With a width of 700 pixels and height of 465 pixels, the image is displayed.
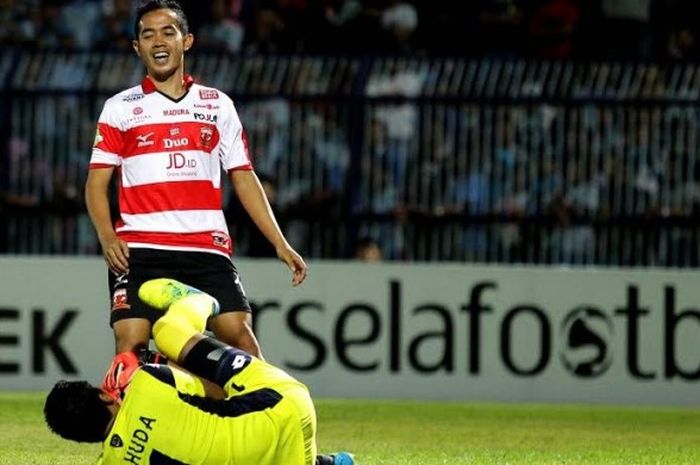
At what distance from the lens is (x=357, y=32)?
1861 centimetres

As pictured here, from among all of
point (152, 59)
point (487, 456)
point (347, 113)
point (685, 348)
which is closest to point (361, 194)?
point (347, 113)

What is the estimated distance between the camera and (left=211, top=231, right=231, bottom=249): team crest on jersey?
9414 mm

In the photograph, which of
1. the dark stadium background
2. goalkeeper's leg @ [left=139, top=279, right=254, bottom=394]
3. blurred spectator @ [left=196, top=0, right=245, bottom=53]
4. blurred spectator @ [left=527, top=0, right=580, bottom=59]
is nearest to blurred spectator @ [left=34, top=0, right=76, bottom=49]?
blurred spectator @ [left=196, top=0, right=245, bottom=53]

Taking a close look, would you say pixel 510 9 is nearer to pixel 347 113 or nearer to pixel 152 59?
pixel 347 113

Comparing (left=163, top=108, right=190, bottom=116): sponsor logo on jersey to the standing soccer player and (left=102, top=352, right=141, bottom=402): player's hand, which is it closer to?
the standing soccer player

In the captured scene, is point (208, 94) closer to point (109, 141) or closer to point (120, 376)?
point (109, 141)

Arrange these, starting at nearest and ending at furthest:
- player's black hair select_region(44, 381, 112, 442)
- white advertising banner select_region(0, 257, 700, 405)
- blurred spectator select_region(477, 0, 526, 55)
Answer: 1. player's black hair select_region(44, 381, 112, 442)
2. white advertising banner select_region(0, 257, 700, 405)
3. blurred spectator select_region(477, 0, 526, 55)

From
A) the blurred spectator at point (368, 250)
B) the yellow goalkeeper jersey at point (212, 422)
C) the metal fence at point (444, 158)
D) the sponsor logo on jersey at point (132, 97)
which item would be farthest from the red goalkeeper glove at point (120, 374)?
the metal fence at point (444, 158)

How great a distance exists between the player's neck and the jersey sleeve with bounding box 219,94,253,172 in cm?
23

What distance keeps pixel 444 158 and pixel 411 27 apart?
2.48m

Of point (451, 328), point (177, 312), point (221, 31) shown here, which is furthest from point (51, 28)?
point (177, 312)

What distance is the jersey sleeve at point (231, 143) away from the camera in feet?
31.1

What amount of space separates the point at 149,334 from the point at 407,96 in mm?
7563

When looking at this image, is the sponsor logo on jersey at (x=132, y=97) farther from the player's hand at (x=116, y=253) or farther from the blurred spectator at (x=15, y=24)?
the blurred spectator at (x=15, y=24)
